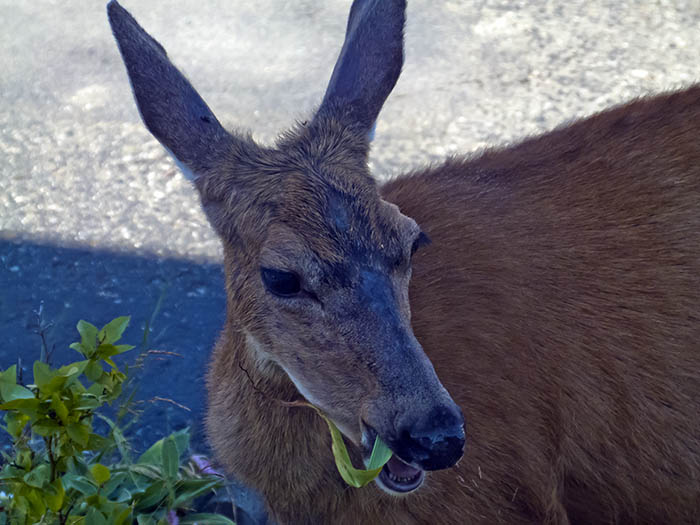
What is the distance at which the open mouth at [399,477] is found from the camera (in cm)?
246

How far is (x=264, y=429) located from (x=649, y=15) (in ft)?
Result: 17.7

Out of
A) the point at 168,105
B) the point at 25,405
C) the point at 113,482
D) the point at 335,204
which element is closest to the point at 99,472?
the point at 25,405

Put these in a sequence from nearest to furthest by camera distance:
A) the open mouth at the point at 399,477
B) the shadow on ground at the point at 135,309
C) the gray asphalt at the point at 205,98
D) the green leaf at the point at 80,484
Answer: the open mouth at the point at 399,477, the green leaf at the point at 80,484, the shadow on ground at the point at 135,309, the gray asphalt at the point at 205,98

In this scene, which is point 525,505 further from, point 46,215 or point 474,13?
point 474,13

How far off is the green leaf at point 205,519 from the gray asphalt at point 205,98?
0.76 m

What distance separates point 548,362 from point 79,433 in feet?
5.64

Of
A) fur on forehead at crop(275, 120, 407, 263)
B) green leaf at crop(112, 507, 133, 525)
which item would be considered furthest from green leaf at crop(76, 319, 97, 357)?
fur on forehead at crop(275, 120, 407, 263)

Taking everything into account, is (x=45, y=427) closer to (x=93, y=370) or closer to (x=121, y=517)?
(x=93, y=370)

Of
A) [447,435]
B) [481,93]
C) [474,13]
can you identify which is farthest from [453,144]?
[447,435]

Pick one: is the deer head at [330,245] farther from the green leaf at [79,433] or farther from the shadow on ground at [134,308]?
the shadow on ground at [134,308]

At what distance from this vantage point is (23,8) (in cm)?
730

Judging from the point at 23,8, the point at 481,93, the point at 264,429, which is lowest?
the point at 264,429

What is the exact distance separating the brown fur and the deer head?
24 centimetres

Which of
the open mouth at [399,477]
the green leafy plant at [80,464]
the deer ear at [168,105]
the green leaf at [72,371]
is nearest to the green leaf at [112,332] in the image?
the green leafy plant at [80,464]
